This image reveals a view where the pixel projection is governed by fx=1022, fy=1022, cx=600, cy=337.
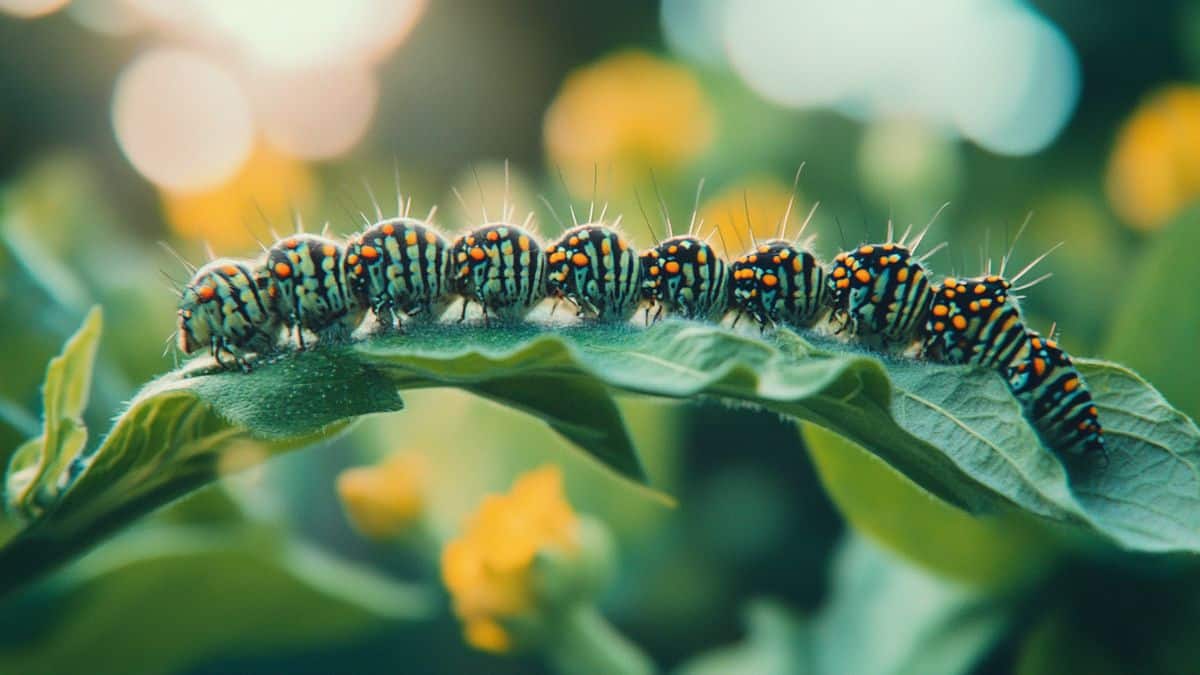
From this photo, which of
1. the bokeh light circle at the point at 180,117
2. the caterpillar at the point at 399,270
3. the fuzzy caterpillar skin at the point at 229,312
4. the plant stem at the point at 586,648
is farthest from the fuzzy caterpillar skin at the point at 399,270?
the bokeh light circle at the point at 180,117

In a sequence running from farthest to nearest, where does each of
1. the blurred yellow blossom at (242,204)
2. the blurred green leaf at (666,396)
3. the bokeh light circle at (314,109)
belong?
1. the bokeh light circle at (314,109)
2. the blurred yellow blossom at (242,204)
3. the blurred green leaf at (666,396)

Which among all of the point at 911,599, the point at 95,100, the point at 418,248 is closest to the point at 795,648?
the point at 911,599

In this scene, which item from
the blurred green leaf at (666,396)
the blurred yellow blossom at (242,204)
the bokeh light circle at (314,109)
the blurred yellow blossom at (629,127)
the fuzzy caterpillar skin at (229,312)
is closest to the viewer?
the blurred green leaf at (666,396)

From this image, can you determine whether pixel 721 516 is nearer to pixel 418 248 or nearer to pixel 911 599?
pixel 911 599

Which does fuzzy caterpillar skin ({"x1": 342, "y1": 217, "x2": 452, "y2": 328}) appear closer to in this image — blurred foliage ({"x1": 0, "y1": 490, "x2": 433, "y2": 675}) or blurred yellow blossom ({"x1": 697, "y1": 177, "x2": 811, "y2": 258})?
blurred foliage ({"x1": 0, "y1": 490, "x2": 433, "y2": 675})

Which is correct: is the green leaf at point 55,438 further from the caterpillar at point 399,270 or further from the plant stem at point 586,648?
the plant stem at point 586,648

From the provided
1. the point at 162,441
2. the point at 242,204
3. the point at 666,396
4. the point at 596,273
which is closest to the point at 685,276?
the point at 596,273

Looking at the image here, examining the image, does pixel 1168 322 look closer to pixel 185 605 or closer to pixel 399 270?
pixel 399 270

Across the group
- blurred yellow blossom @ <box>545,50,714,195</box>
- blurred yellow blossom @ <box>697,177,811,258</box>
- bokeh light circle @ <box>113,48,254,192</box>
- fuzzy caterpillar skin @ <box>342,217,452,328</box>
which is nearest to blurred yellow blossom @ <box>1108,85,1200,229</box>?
blurred yellow blossom @ <box>697,177,811,258</box>
